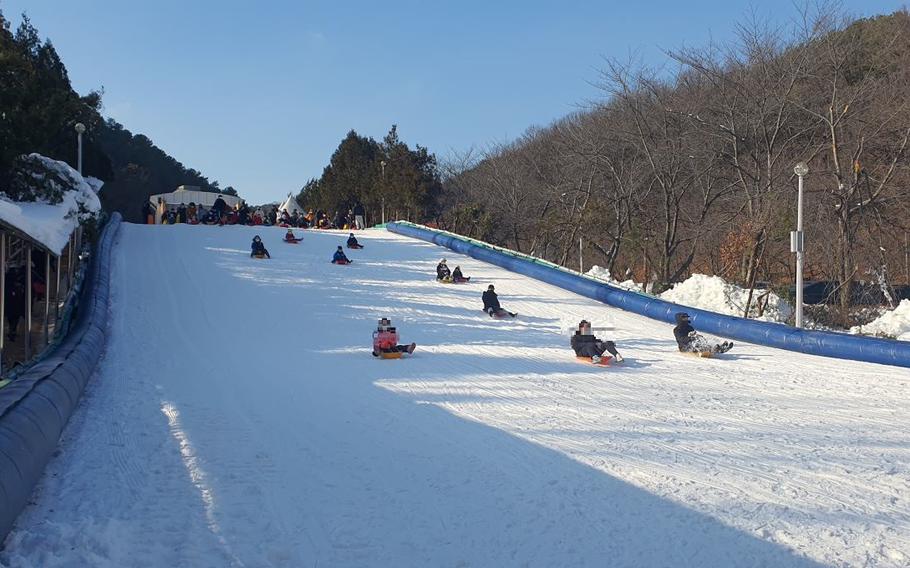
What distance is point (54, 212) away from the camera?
13906 millimetres

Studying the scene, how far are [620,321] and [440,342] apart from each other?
5067mm

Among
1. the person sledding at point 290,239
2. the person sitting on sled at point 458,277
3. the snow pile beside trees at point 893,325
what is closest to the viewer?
the snow pile beside trees at point 893,325

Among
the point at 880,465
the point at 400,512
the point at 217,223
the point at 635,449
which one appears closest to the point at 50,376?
the point at 400,512

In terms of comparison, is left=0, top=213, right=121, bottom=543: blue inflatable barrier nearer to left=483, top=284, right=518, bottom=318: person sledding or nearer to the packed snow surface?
the packed snow surface

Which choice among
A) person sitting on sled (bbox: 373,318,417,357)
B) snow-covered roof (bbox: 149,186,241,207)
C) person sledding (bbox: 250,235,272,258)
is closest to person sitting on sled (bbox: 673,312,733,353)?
person sitting on sled (bbox: 373,318,417,357)

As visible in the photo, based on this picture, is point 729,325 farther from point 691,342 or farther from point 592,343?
point 592,343

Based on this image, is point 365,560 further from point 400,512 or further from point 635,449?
point 635,449

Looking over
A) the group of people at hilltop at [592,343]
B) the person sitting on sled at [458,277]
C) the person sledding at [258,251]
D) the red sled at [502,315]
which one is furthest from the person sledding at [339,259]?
the group of people at hilltop at [592,343]

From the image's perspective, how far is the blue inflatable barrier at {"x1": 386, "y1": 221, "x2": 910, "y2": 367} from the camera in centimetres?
1285

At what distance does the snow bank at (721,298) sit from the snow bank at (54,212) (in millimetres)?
14303

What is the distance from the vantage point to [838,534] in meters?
5.06

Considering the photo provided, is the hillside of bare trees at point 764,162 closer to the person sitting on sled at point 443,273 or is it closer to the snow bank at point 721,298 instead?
the snow bank at point 721,298

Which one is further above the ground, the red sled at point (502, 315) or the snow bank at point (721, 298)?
the snow bank at point (721, 298)

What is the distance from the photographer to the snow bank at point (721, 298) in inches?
794
